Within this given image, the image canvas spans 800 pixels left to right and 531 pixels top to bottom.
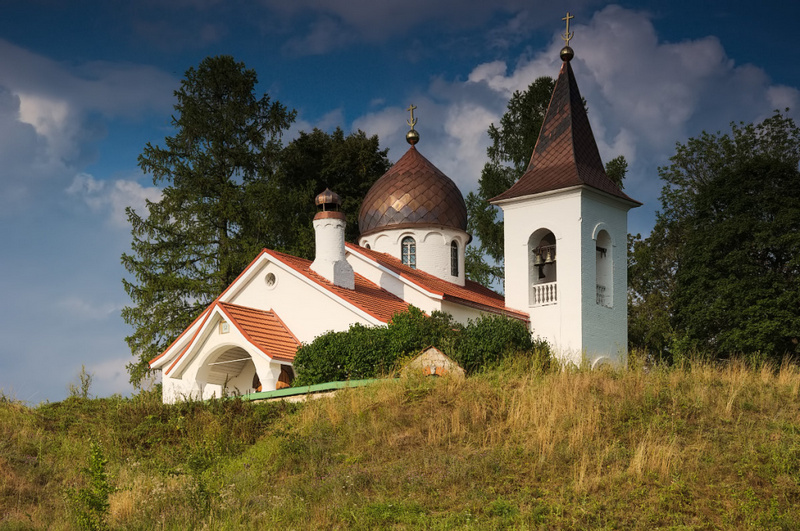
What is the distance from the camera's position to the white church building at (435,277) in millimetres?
21984

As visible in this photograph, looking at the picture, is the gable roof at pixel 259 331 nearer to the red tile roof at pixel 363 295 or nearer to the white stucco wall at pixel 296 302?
the white stucco wall at pixel 296 302

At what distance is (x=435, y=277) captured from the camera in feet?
92.1

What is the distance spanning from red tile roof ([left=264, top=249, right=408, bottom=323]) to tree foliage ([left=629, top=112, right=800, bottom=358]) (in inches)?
353

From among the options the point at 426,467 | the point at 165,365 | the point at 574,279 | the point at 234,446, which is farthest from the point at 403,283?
the point at 426,467

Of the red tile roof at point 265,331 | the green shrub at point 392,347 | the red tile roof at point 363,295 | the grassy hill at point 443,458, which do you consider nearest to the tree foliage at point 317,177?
the red tile roof at point 363,295

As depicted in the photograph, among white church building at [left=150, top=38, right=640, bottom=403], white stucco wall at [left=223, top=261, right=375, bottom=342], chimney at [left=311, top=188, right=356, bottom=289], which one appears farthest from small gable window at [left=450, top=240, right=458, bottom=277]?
white stucco wall at [left=223, top=261, right=375, bottom=342]

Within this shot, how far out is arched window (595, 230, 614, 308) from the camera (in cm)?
2547

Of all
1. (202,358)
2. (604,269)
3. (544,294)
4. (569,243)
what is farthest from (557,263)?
(202,358)

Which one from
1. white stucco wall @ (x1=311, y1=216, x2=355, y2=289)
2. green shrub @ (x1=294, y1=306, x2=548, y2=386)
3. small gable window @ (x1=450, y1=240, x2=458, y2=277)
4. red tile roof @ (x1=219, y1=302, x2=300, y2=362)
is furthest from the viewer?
small gable window @ (x1=450, y1=240, x2=458, y2=277)

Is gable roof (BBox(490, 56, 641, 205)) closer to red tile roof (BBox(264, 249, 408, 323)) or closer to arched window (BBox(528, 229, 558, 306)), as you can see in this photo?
arched window (BBox(528, 229, 558, 306))

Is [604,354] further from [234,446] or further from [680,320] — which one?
[234,446]

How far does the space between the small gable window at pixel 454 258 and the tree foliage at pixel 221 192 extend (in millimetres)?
6555

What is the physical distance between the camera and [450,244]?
2888 centimetres

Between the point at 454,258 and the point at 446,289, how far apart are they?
3407mm
